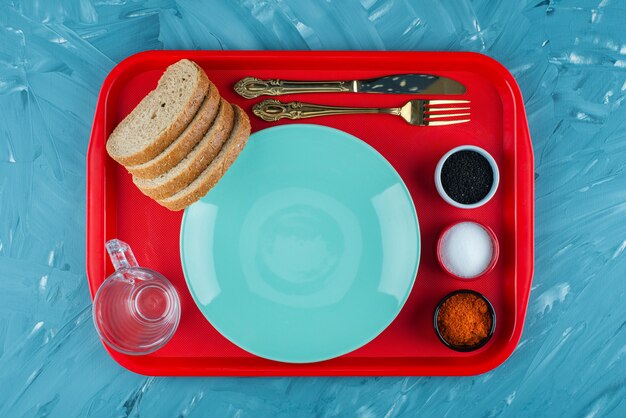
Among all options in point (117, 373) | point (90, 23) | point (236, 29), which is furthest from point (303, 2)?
point (117, 373)

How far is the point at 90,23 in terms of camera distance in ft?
4.12

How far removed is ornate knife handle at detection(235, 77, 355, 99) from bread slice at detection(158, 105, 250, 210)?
0.11 m

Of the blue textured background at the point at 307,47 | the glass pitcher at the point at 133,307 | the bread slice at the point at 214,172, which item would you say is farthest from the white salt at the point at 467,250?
the glass pitcher at the point at 133,307

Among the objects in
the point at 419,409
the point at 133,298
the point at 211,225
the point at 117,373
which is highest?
the point at 211,225

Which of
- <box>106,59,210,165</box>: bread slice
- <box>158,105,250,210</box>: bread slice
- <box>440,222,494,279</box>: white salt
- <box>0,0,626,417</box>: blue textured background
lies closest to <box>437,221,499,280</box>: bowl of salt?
<box>440,222,494,279</box>: white salt

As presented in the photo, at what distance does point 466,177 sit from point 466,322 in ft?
1.02

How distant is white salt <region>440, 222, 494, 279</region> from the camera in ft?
3.87

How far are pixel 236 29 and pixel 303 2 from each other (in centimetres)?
17

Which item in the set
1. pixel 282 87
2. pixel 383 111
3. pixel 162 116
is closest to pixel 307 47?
pixel 282 87

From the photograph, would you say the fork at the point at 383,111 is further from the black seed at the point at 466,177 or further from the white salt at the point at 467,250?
the white salt at the point at 467,250

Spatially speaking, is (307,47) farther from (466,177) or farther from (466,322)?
(466,322)

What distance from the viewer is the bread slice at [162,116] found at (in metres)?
1.06

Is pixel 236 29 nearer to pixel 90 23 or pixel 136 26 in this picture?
pixel 136 26

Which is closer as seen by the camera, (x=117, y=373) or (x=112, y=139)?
(x=112, y=139)
